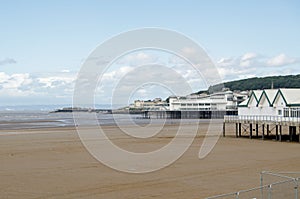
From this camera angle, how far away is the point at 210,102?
451ft

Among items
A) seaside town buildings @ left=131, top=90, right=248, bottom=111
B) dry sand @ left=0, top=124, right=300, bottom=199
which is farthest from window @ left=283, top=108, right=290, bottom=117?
seaside town buildings @ left=131, top=90, right=248, bottom=111

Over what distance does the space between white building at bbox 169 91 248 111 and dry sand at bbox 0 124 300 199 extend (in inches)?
3899

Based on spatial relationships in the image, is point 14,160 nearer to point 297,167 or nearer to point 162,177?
point 162,177

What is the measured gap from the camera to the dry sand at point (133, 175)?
60.6 ft

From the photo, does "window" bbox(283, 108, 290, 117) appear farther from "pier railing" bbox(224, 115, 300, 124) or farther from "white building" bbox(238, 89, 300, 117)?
"pier railing" bbox(224, 115, 300, 124)

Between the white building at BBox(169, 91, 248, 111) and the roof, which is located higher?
the white building at BBox(169, 91, 248, 111)

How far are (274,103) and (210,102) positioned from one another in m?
92.9

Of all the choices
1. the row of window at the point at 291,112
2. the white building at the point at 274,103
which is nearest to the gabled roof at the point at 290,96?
the white building at the point at 274,103

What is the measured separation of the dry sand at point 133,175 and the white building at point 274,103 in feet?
27.7

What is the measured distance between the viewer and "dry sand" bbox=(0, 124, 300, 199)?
60.6 feet

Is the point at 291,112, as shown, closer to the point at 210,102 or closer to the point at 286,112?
the point at 286,112

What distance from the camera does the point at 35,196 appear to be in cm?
1780

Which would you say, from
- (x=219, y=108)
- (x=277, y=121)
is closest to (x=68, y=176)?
(x=277, y=121)

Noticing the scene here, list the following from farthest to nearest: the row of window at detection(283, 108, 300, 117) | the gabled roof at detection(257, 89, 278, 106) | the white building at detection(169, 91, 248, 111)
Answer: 1. the white building at detection(169, 91, 248, 111)
2. the gabled roof at detection(257, 89, 278, 106)
3. the row of window at detection(283, 108, 300, 117)
